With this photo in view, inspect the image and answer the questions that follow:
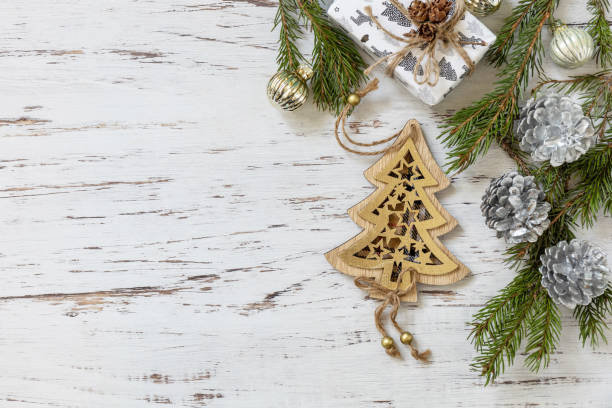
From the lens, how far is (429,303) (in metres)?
0.94

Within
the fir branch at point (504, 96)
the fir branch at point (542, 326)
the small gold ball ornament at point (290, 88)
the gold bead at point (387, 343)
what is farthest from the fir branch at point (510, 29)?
the gold bead at point (387, 343)

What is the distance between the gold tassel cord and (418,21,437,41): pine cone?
16.8 inches

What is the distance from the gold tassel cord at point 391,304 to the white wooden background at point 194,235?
0.08 feet

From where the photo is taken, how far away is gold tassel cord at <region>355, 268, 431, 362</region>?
3.01 feet

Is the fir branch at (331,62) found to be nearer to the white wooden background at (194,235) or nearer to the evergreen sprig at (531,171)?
the white wooden background at (194,235)

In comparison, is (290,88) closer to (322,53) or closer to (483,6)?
(322,53)

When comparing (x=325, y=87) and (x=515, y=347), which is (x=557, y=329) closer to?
(x=515, y=347)

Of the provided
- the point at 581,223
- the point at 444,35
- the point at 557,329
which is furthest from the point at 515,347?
the point at 444,35

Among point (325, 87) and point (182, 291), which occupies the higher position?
point (325, 87)

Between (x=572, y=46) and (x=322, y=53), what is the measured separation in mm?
435

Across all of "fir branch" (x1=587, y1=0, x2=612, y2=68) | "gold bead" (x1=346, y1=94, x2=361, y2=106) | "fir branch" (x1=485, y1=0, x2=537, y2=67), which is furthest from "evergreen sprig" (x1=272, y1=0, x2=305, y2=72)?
"fir branch" (x1=587, y1=0, x2=612, y2=68)

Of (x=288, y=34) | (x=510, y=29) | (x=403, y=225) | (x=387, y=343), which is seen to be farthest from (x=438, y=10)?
(x=387, y=343)

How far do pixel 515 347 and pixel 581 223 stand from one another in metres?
0.26

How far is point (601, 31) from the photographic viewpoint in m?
0.86
